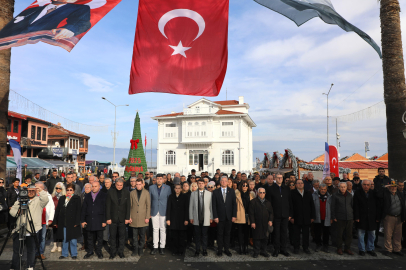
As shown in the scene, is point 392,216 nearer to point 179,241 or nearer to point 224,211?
point 224,211

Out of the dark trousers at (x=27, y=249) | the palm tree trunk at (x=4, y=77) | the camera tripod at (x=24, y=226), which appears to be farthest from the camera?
the palm tree trunk at (x=4, y=77)

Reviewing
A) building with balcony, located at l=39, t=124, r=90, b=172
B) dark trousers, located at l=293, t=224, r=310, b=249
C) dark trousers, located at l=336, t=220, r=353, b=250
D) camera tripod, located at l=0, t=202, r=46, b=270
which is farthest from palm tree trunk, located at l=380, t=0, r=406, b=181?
building with balcony, located at l=39, t=124, r=90, b=172

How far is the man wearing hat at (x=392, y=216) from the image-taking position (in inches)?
286

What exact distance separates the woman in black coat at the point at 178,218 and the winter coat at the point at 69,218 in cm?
216

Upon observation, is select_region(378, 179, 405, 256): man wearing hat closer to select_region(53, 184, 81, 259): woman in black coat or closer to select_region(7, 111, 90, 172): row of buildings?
select_region(53, 184, 81, 259): woman in black coat

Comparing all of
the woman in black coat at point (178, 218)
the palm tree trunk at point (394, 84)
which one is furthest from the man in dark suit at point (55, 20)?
the palm tree trunk at point (394, 84)

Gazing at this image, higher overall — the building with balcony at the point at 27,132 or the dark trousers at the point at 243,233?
the building with balcony at the point at 27,132

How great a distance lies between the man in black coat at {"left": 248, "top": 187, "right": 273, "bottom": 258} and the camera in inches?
271

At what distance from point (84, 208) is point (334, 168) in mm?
11551

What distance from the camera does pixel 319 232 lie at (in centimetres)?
767

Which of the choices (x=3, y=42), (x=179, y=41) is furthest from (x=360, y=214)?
(x=3, y=42)

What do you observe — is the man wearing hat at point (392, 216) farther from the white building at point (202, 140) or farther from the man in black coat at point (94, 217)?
the white building at point (202, 140)

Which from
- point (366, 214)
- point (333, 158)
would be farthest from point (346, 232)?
point (333, 158)

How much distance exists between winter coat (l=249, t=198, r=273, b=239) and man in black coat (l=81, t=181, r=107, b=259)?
3678 mm
